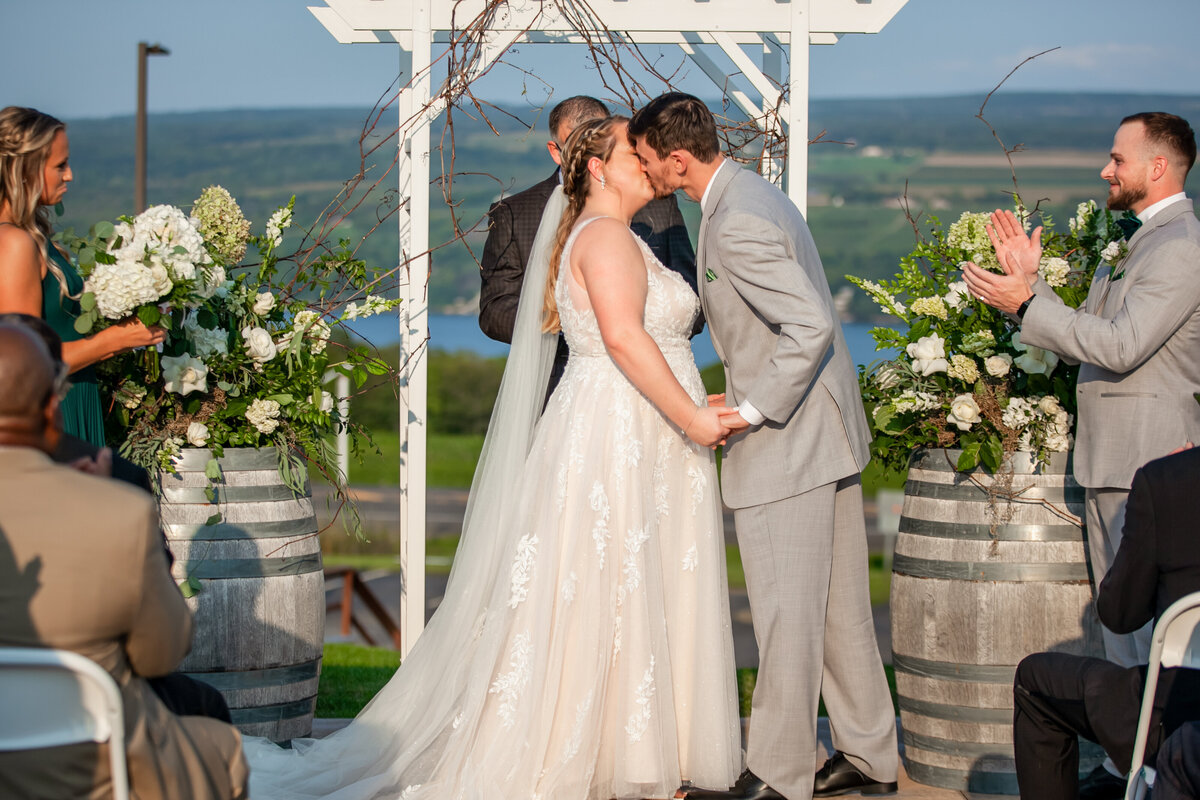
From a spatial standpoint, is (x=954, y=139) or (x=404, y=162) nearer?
(x=404, y=162)

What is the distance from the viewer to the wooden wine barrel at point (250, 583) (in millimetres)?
3760

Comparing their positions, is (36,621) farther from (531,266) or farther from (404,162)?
(404,162)

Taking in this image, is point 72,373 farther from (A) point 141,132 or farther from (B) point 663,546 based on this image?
(A) point 141,132

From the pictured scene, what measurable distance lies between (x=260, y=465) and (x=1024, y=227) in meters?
2.66

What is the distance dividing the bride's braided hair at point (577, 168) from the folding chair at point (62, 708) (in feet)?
6.94

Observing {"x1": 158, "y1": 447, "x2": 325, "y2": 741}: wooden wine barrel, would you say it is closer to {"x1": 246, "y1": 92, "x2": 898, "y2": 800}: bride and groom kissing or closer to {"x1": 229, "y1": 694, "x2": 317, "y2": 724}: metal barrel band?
{"x1": 229, "y1": 694, "x2": 317, "y2": 724}: metal barrel band

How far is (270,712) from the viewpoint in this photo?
12.7 feet

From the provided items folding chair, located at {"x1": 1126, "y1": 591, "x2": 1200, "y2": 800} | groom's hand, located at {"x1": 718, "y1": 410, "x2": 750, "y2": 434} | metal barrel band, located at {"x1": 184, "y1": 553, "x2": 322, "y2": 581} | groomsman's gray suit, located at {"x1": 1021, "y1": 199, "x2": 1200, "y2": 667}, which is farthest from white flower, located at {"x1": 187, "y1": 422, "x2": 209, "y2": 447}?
folding chair, located at {"x1": 1126, "y1": 591, "x2": 1200, "y2": 800}

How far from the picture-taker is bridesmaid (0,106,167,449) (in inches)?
131

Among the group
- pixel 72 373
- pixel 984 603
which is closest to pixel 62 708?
pixel 72 373

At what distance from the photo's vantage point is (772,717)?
3.44 meters

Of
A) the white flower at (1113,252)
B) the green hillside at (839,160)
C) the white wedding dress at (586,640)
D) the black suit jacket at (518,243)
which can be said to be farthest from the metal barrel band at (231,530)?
the green hillside at (839,160)

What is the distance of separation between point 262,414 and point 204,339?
11.9 inches

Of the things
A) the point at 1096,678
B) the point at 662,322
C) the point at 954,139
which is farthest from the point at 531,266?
the point at 954,139
